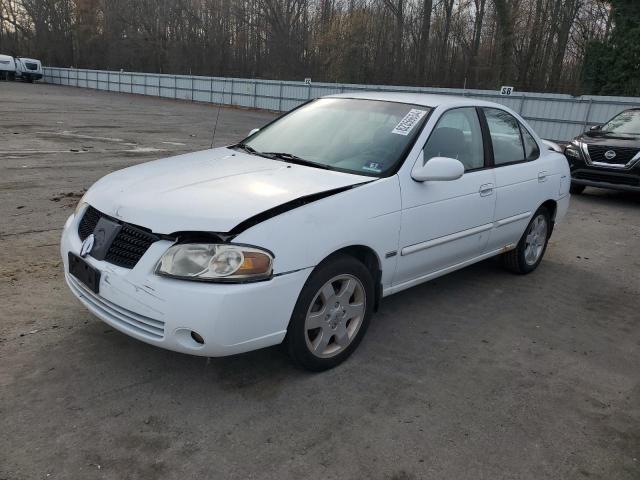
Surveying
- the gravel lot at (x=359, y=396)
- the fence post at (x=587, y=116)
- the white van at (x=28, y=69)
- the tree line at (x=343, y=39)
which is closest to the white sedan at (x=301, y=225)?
the gravel lot at (x=359, y=396)

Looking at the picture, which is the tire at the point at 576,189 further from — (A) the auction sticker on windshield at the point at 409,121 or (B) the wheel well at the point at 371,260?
(B) the wheel well at the point at 371,260

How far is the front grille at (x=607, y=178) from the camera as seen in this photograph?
919 cm

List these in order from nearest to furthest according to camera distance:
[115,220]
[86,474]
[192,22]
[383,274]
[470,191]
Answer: [86,474] → [115,220] → [383,274] → [470,191] → [192,22]

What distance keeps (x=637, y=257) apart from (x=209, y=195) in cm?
542

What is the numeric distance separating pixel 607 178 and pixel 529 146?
5.33m

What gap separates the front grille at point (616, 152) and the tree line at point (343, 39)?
48.3 feet

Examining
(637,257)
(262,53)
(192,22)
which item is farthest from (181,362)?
(192,22)

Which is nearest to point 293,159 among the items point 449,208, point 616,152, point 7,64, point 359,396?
point 449,208

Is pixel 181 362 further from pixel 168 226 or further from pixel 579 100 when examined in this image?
pixel 579 100

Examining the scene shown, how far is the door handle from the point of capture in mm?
4259

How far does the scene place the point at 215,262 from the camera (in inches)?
106

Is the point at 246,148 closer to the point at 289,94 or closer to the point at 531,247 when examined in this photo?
the point at 531,247

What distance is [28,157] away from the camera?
10.2 m

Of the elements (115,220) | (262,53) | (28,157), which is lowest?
(28,157)
